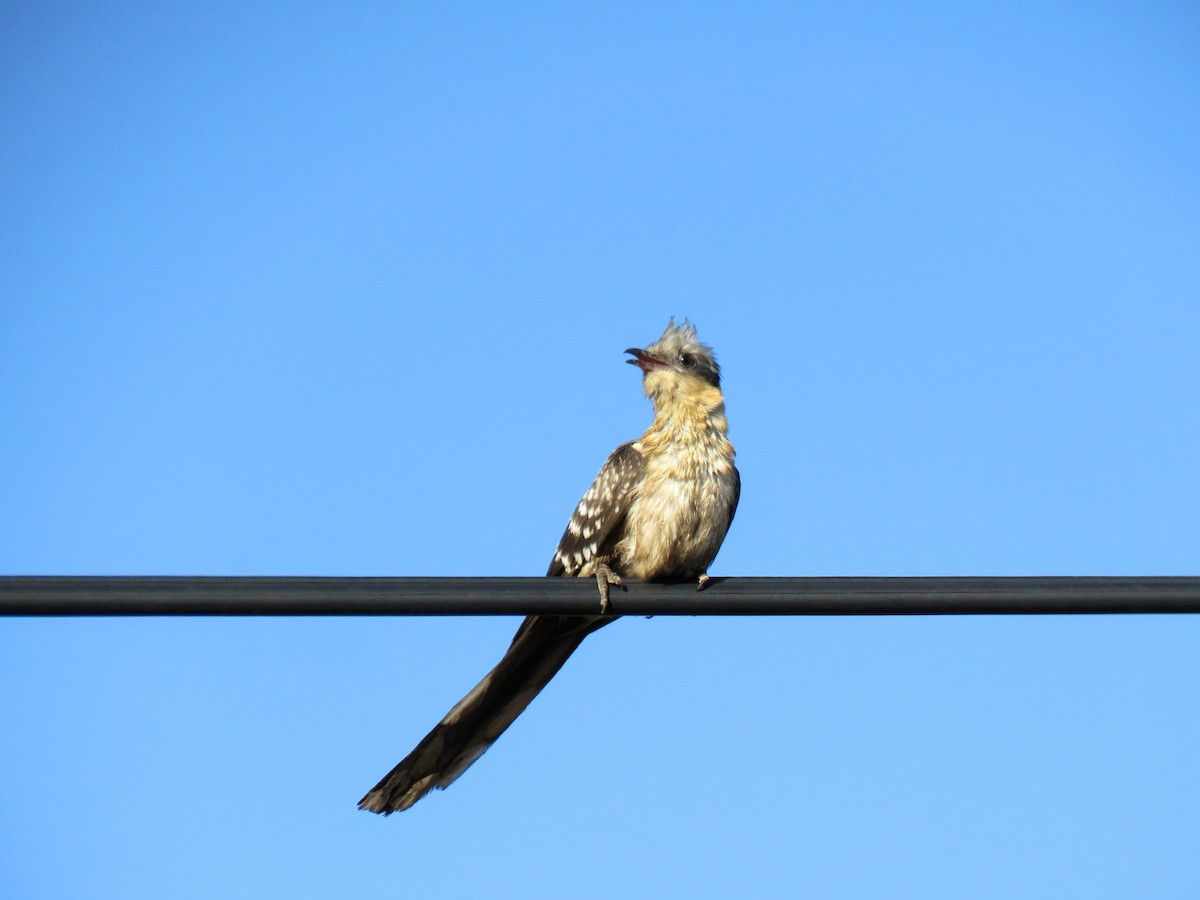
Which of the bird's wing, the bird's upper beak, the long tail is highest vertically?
the bird's upper beak

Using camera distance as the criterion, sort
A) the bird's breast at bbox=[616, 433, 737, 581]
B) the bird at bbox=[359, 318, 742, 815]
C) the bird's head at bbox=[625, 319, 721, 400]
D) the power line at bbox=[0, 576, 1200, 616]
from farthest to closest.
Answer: the bird's head at bbox=[625, 319, 721, 400]
the bird's breast at bbox=[616, 433, 737, 581]
the bird at bbox=[359, 318, 742, 815]
the power line at bbox=[0, 576, 1200, 616]

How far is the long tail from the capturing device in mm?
5145

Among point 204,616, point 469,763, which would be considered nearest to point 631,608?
point 469,763

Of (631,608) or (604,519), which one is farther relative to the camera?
(604,519)

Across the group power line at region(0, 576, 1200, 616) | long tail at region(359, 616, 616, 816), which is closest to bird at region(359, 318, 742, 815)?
long tail at region(359, 616, 616, 816)

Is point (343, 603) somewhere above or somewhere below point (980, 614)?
below

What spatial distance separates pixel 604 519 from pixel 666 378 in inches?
32.7

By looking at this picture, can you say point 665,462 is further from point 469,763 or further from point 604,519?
point 469,763

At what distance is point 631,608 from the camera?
15.1 feet

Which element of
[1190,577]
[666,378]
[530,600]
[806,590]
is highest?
[666,378]

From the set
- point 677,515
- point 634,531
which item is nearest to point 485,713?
point 634,531

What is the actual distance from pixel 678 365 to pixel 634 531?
1.01 m

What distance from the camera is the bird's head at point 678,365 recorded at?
21.4 ft

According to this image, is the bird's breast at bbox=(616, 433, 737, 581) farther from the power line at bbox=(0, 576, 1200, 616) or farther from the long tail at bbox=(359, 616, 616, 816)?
the power line at bbox=(0, 576, 1200, 616)
